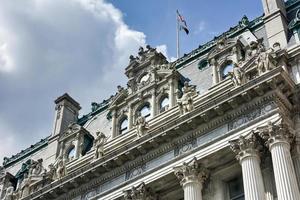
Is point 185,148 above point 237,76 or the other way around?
the other way around

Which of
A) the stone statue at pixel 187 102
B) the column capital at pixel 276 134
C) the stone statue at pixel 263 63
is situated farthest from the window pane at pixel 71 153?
the column capital at pixel 276 134

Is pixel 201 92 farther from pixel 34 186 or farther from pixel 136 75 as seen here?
pixel 34 186

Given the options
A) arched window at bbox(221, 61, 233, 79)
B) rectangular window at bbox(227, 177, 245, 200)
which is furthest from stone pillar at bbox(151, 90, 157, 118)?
rectangular window at bbox(227, 177, 245, 200)

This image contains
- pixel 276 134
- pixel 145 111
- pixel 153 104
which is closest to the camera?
pixel 276 134

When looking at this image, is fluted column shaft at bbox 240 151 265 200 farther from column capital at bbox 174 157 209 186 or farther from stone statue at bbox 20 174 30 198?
stone statue at bbox 20 174 30 198

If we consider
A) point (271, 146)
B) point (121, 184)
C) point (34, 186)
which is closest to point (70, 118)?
point (34, 186)

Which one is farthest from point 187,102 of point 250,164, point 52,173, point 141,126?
point 52,173

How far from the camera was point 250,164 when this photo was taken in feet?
99.1

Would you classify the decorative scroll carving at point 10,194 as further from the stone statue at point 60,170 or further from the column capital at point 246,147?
the column capital at point 246,147

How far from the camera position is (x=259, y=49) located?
34.3 meters

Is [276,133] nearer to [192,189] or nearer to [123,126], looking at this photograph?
[192,189]

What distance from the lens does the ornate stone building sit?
30.8 meters

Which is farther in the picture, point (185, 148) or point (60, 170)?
point (60, 170)

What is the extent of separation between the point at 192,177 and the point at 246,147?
3.51 m
